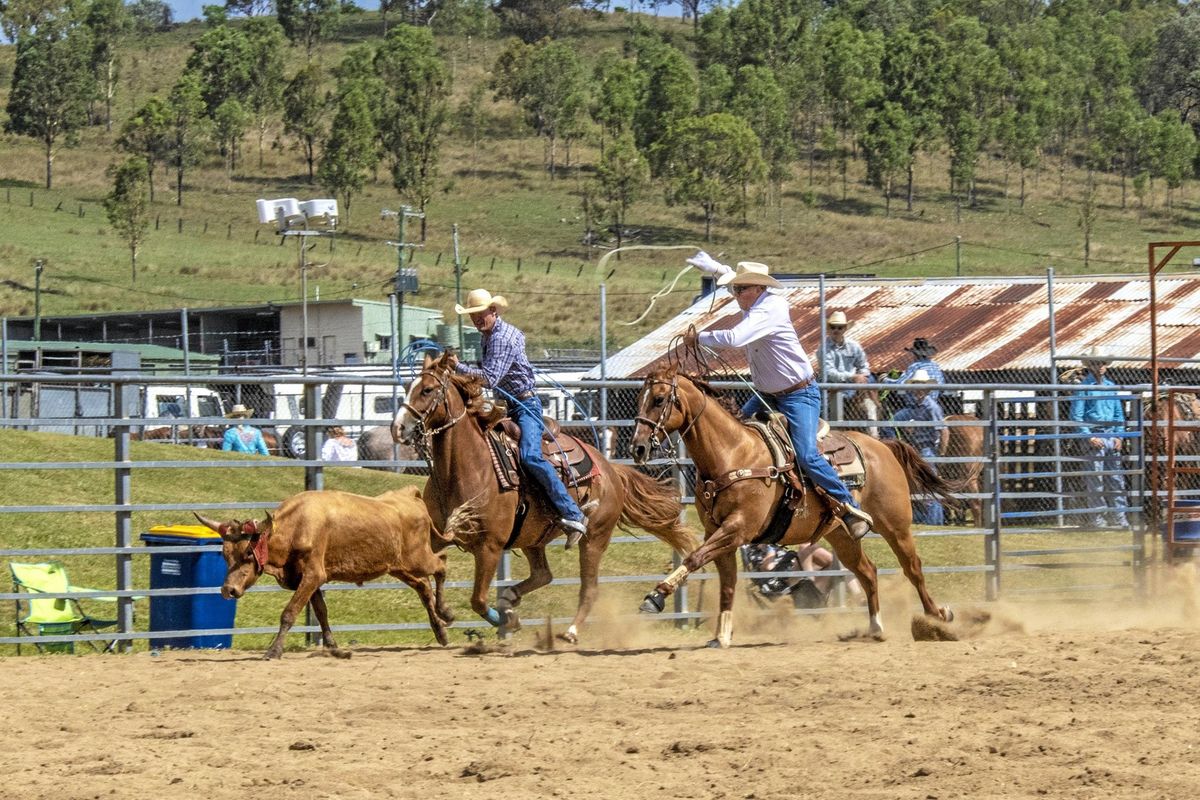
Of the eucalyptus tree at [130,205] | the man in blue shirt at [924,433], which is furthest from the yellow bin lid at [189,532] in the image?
the eucalyptus tree at [130,205]

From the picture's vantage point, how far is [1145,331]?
2802 cm

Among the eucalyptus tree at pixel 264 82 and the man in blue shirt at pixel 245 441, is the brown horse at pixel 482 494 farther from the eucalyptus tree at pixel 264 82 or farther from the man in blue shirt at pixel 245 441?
the eucalyptus tree at pixel 264 82

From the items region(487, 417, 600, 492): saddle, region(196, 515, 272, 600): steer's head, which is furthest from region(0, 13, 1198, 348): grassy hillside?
region(196, 515, 272, 600): steer's head

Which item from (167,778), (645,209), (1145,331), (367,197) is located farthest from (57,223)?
(167,778)

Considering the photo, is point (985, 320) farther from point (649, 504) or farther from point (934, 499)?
point (649, 504)

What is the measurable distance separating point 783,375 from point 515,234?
8161 cm

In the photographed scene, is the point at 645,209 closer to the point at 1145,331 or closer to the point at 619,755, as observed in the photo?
the point at 1145,331

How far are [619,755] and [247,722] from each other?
2059 mm

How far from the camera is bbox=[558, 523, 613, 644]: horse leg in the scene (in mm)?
11711

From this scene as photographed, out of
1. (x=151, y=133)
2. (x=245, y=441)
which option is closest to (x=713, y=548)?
(x=245, y=441)

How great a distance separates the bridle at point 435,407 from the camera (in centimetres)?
1063

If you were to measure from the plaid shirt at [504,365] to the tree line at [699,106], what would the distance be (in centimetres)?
6701

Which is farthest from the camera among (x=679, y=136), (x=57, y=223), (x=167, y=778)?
(x=679, y=136)

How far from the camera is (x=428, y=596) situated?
1141 cm
